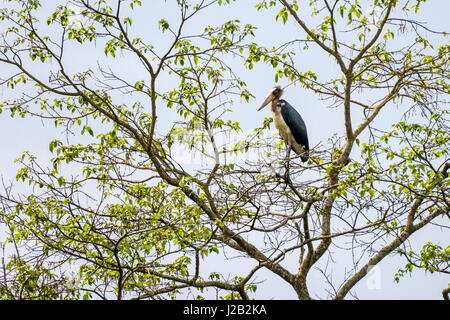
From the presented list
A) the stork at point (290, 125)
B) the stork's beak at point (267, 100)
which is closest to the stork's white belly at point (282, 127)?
the stork at point (290, 125)

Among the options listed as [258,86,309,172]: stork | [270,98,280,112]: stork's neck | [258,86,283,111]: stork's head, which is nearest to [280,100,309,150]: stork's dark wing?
[258,86,309,172]: stork

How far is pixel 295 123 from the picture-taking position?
981 centimetres

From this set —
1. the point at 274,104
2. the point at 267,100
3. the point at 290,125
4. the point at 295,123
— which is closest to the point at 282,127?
the point at 290,125

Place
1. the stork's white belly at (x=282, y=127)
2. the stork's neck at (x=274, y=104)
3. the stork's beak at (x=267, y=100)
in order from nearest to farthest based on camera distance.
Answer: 1. the stork's white belly at (x=282, y=127)
2. the stork's neck at (x=274, y=104)
3. the stork's beak at (x=267, y=100)

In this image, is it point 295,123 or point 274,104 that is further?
point 274,104

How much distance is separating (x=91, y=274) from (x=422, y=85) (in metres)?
5.19

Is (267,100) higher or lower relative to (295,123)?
higher

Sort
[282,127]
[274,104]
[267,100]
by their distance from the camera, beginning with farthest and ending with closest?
[267,100], [274,104], [282,127]

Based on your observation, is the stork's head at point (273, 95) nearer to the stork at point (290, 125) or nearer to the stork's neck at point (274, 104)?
the stork's neck at point (274, 104)

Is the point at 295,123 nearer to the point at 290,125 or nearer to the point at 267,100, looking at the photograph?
the point at 290,125

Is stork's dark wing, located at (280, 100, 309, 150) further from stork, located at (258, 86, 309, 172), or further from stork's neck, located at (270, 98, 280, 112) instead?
stork's neck, located at (270, 98, 280, 112)

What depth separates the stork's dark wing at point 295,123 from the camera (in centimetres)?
975

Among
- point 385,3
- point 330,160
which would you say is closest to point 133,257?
point 330,160

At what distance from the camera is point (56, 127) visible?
778cm
